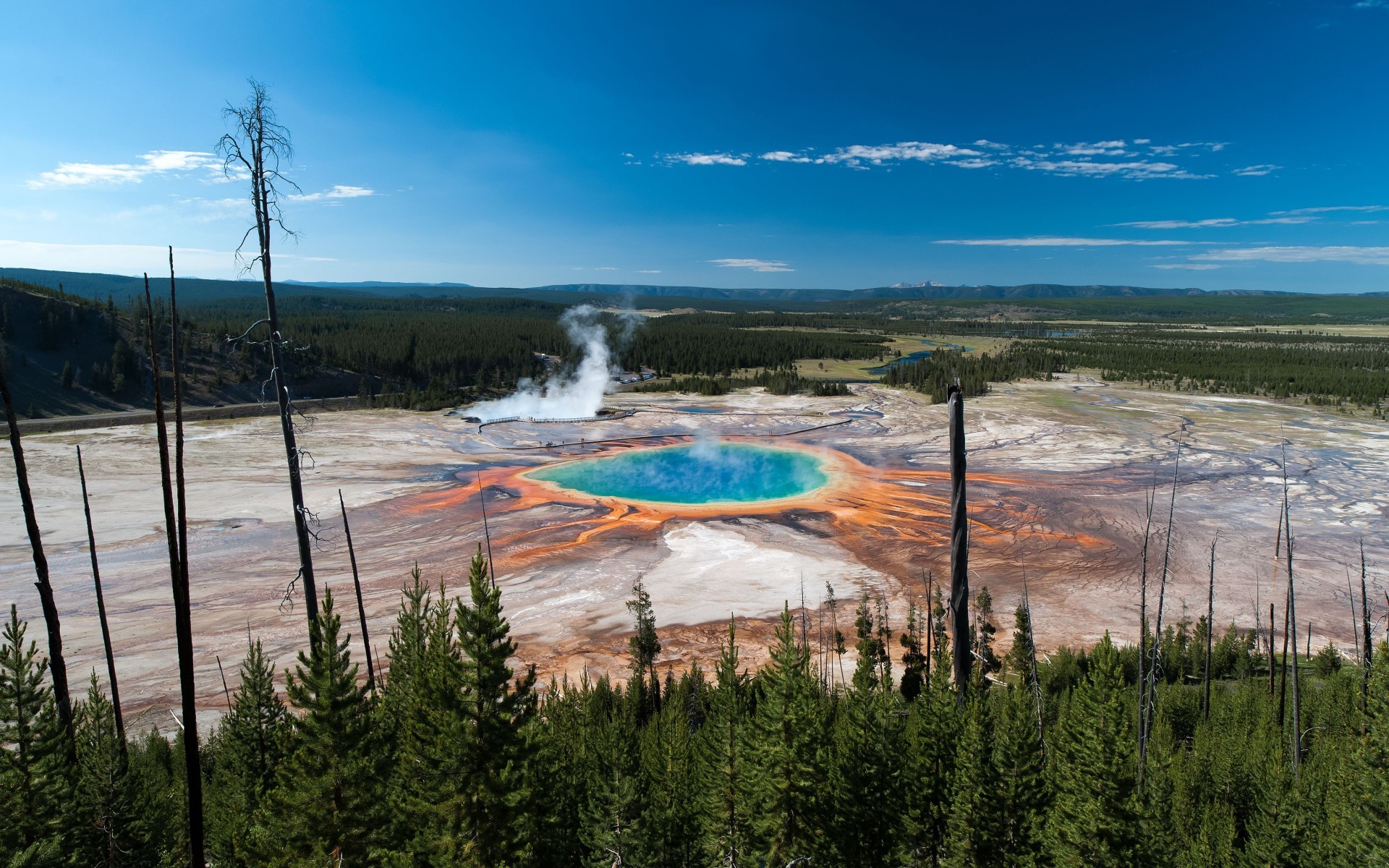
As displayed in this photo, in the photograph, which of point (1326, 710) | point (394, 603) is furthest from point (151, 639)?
point (1326, 710)

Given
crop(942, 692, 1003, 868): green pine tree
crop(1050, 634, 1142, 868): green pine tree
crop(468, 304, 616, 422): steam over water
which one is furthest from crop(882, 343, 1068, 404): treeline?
crop(1050, 634, 1142, 868): green pine tree

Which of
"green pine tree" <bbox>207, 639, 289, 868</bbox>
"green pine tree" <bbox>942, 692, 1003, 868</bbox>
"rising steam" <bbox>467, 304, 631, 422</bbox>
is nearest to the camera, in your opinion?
"green pine tree" <bbox>942, 692, 1003, 868</bbox>

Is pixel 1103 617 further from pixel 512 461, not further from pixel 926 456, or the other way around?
pixel 512 461

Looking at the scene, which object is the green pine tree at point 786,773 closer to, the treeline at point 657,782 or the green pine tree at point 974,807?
the treeline at point 657,782

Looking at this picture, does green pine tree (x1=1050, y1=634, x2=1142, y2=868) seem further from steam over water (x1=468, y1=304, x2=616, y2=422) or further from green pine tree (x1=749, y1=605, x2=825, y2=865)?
steam over water (x1=468, y1=304, x2=616, y2=422)

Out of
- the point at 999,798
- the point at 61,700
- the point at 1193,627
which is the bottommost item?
the point at 1193,627

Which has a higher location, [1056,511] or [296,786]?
[296,786]

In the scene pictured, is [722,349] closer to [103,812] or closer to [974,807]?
[974,807]
